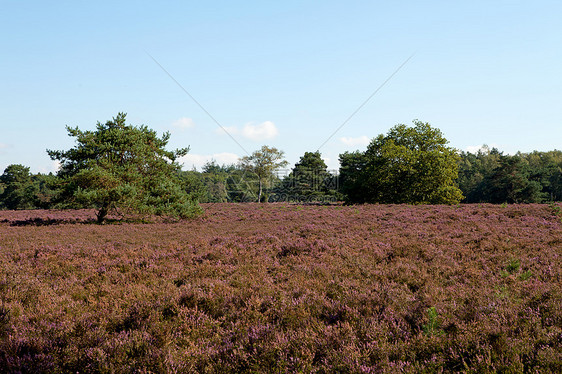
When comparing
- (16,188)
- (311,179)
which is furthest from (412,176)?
(16,188)

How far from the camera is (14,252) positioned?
956 cm

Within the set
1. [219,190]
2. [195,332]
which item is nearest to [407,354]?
[195,332]

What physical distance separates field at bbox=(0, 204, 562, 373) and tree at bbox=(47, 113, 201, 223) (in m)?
9.96

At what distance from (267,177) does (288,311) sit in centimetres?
7177

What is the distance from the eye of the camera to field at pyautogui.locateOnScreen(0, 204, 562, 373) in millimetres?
3348

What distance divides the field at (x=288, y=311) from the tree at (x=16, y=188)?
3015 inches

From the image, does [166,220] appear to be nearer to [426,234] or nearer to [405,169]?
[426,234]

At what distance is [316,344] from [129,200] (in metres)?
17.9

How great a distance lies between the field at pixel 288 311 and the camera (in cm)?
335

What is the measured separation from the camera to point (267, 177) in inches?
2997

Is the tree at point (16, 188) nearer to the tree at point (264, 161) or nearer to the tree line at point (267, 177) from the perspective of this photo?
the tree line at point (267, 177)

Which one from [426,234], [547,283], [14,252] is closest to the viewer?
[547,283]

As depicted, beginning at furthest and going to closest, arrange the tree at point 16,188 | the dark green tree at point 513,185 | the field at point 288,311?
the tree at point 16,188, the dark green tree at point 513,185, the field at point 288,311

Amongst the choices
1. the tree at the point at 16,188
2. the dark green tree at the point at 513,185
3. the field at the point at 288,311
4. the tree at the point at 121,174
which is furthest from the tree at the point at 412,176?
the tree at the point at 16,188
